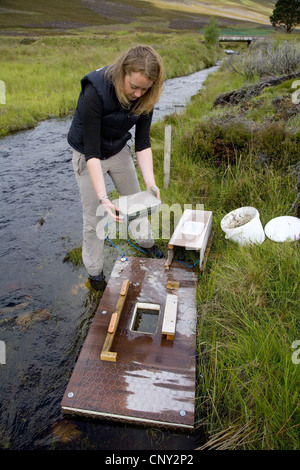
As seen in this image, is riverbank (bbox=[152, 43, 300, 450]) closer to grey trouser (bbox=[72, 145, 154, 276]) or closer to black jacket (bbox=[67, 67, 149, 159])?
grey trouser (bbox=[72, 145, 154, 276])

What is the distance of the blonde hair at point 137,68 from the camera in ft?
7.04

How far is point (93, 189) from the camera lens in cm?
284

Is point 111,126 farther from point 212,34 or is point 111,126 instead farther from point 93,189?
point 212,34

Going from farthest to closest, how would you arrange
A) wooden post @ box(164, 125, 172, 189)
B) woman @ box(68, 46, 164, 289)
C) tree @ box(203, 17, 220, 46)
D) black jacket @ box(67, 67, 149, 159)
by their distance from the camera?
tree @ box(203, 17, 220, 46), wooden post @ box(164, 125, 172, 189), black jacket @ box(67, 67, 149, 159), woman @ box(68, 46, 164, 289)

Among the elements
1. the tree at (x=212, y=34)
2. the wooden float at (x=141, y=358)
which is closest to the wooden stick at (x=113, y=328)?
the wooden float at (x=141, y=358)

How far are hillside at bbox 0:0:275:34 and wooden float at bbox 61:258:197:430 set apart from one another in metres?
46.0

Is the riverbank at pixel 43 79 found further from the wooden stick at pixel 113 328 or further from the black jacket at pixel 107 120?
the wooden stick at pixel 113 328

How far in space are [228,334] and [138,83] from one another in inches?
87.8

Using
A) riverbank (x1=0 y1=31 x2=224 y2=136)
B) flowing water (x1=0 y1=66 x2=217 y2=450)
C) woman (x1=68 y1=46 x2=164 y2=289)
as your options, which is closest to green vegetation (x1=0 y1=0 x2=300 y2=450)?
riverbank (x1=0 y1=31 x2=224 y2=136)

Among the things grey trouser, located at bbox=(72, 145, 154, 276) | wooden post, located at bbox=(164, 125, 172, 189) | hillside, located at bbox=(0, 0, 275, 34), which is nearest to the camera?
grey trouser, located at bbox=(72, 145, 154, 276)

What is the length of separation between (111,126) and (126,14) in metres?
76.4

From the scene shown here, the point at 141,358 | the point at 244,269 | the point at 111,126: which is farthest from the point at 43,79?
the point at 141,358

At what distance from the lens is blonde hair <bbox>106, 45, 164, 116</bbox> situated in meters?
2.14

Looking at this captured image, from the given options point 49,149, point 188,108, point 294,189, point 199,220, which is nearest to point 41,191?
point 49,149
